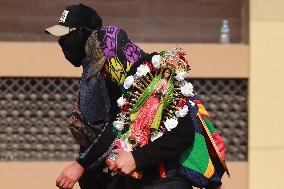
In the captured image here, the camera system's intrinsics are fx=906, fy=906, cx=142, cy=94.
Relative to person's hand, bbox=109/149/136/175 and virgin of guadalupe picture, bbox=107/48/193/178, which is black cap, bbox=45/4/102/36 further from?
person's hand, bbox=109/149/136/175

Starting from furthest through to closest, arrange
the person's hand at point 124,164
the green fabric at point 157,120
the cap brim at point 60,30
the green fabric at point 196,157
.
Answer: the cap brim at point 60,30, the green fabric at point 196,157, the green fabric at point 157,120, the person's hand at point 124,164

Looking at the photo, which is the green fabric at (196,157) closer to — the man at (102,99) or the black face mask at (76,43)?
the man at (102,99)

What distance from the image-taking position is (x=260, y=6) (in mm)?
7383

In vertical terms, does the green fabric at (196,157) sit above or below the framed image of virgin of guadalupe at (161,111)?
below

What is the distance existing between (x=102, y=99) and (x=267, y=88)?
341cm

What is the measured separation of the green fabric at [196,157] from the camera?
4020mm

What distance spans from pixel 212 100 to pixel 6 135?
1.76 meters

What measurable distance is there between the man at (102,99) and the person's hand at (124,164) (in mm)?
38

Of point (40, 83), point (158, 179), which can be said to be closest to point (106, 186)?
point (158, 179)

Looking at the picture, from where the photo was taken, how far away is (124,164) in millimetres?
3816

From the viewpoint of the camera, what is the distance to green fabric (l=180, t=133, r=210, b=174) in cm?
402

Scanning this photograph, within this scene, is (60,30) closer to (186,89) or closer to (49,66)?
(186,89)

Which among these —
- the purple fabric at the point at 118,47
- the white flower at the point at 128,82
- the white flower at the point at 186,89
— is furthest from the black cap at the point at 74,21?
the white flower at the point at 186,89

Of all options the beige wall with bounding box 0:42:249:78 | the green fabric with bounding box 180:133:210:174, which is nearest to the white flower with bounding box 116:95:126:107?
the green fabric with bounding box 180:133:210:174
